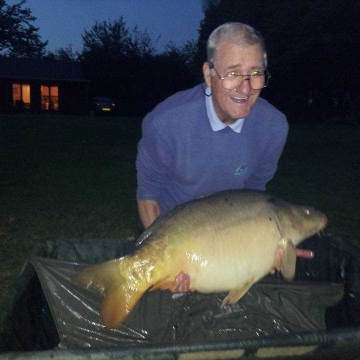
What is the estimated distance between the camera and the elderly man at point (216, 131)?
2.39 meters

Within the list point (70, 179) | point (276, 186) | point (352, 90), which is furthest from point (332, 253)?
point (352, 90)

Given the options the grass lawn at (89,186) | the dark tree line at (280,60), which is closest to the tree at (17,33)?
the dark tree line at (280,60)

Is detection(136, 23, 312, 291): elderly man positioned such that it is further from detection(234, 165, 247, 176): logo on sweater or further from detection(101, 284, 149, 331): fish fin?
detection(101, 284, 149, 331): fish fin

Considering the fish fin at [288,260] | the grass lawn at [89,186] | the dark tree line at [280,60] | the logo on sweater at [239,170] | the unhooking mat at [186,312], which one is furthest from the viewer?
the dark tree line at [280,60]

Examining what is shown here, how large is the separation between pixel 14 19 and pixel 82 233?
1775 inches

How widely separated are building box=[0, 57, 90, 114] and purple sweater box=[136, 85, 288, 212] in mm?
31228

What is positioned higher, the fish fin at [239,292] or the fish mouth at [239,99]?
the fish mouth at [239,99]

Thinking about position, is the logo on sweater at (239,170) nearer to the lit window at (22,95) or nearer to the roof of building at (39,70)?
the roof of building at (39,70)

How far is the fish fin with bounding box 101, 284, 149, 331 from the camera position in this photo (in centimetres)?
204

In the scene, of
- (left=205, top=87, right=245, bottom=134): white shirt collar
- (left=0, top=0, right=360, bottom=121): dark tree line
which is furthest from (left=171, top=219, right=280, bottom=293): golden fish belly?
(left=0, top=0, right=360, bottom=121): dark tree line

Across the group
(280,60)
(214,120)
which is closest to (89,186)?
(214,120)

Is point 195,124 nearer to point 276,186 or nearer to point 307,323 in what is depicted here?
point 307,323

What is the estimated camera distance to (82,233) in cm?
535

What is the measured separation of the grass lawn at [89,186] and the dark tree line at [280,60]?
A: 13.9m
